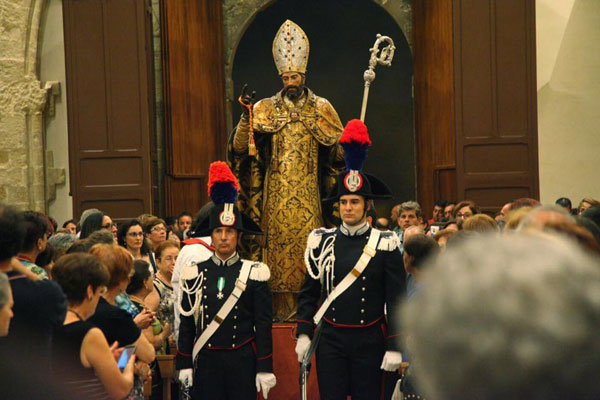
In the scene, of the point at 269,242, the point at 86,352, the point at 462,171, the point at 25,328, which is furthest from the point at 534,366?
the point at 462,171

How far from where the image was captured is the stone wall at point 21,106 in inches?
435

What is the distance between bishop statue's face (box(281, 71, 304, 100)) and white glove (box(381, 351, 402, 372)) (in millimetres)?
2471

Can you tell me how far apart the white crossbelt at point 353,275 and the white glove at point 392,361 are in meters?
0.43

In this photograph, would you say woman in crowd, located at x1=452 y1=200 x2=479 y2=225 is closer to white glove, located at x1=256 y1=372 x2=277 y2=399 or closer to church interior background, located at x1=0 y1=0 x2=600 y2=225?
church interior background, located at x1=0 y1=0 x2=600 y2=225

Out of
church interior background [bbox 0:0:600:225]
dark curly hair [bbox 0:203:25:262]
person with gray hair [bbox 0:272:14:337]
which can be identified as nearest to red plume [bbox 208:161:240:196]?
dark curly hair [bbox 0:203:25:262]

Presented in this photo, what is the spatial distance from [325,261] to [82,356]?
202 centimetres

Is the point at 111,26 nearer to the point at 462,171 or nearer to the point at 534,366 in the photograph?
the point at 462,171

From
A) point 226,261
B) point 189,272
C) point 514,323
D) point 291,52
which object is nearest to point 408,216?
point 291,52

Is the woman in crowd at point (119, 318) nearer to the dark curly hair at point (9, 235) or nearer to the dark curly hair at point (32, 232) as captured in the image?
the dark curly hair at point (32, 232)

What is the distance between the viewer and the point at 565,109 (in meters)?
11.1

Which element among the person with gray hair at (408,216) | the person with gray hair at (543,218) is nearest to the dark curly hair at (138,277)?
the person with gray hair at (408,216)

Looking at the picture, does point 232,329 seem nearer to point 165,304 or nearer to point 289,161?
point 165,304

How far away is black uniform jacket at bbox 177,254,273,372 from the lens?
4621mm

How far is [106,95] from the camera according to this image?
10547mm
